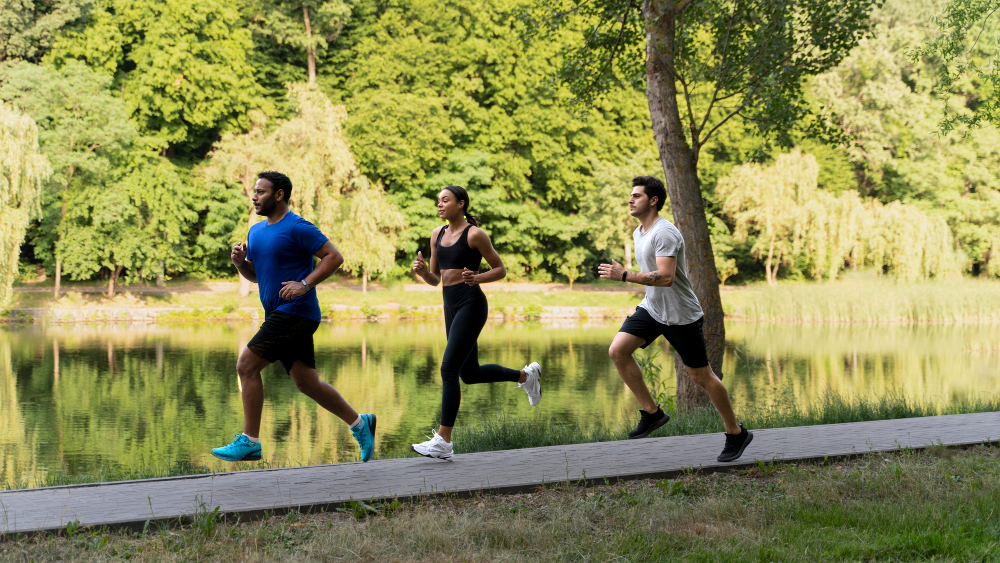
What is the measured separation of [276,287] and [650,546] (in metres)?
2.87

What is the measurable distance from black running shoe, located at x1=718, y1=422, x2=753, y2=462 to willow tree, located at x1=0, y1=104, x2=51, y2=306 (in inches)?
974

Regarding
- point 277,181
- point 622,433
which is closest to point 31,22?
point 622,433

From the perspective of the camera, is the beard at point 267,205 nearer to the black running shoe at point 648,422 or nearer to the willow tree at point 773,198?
the black running shoe at point 648,422

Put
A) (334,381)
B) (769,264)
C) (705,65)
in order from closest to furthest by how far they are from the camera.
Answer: (705,65) < (334,381) < (769,264)

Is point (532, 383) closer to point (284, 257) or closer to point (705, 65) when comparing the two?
point (284, 257)

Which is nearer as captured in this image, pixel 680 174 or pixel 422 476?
pixel 422 476

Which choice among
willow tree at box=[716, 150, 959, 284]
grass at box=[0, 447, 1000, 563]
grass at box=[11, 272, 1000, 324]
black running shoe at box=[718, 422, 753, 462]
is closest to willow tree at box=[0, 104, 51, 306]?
grass at box=[11, 272, 1000, 324]

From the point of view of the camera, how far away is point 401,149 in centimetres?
4194

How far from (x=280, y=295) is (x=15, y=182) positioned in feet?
82.1

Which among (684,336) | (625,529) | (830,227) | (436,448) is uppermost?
(830,227)

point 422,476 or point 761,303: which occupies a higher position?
point 422,476

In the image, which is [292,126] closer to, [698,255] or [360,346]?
[360,346]

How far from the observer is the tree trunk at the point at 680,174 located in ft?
32.3

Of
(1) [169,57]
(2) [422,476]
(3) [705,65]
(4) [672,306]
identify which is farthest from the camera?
(1) [169,57]
